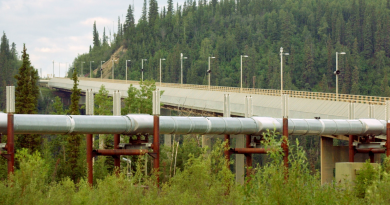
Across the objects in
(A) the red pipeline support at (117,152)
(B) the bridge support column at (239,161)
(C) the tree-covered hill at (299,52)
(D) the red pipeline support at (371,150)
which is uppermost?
(C) the tree-covered hill at (299,52)

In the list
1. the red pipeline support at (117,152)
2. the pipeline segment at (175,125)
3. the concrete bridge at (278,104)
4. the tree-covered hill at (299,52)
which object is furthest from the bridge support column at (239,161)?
the tree-covered hill at (299,52)

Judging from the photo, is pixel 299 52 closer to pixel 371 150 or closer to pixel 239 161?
pixel 239 161

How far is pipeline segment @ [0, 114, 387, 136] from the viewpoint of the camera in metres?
25.0

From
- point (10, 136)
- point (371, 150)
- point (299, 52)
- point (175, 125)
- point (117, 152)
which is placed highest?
point (299, 52)

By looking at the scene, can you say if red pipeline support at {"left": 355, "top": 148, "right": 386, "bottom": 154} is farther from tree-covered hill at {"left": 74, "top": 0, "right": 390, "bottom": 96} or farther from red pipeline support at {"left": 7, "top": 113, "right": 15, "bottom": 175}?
tree-covered hill at {"left": 74, "top": 0, "right": 390, "bottom": 96}

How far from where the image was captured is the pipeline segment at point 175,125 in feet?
82.0

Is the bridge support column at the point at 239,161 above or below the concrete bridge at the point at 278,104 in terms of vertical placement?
below

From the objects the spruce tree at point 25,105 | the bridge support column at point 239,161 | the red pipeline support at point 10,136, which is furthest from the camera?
the bridge support column at point 239,161

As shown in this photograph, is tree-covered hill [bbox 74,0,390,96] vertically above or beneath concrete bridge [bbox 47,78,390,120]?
above

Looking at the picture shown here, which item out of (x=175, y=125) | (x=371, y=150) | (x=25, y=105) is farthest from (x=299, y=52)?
(x=175, y=125)

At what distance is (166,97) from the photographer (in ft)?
255

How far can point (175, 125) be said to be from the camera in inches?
1120

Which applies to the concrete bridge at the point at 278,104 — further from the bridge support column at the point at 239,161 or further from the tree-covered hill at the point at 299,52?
the tree-covered hill at the point at 299,52

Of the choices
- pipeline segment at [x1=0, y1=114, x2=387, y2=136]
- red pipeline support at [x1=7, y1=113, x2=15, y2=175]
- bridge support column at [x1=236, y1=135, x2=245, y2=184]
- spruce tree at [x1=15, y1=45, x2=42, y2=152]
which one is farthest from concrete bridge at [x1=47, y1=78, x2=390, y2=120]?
red pipeline support at [x1=7, y1=113, x2=15, y2=175]
